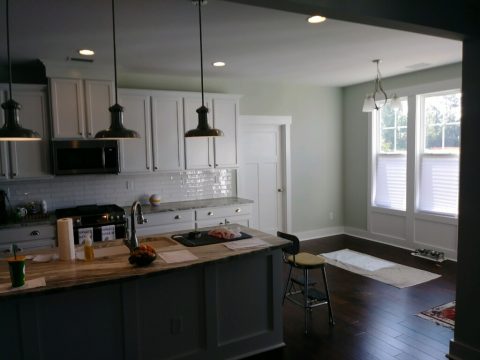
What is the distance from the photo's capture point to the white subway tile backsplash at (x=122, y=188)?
460 cm

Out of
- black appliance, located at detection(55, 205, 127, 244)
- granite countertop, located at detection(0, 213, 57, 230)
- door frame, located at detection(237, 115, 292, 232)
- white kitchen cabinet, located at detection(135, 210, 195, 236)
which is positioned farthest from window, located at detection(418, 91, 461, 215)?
granite countertop, located at detection(0, 213, 57, 230)

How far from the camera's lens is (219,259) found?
8.43 ft

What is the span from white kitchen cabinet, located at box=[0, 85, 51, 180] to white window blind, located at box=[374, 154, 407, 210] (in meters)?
Result: 4.93

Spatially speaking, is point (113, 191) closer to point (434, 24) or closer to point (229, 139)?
point (229, 139)

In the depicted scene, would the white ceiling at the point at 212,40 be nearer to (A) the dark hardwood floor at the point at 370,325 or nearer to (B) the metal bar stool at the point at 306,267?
(B) the metal bar stool at the point at 306,267

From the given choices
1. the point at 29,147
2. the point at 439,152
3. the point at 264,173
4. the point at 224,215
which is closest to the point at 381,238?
the point at 439,152

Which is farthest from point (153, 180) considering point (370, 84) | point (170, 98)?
point (370, 84)

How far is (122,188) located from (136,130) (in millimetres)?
837

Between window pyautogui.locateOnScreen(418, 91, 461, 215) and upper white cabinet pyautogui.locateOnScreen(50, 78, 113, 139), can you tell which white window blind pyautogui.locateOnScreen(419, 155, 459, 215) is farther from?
upper white cabinet pyautogui.locateOnScreen(50, 78, 113, 139)

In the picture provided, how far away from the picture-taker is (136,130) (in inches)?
188

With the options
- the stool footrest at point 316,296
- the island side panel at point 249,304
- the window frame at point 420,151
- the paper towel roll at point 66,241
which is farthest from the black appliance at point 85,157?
the window frame at point 420,151

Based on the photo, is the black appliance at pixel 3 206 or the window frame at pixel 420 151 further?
the window frame at pixel 420 151

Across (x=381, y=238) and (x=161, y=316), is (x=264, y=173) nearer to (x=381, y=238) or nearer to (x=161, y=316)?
(x=381, y=238)

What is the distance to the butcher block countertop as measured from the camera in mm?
2141
